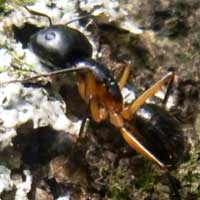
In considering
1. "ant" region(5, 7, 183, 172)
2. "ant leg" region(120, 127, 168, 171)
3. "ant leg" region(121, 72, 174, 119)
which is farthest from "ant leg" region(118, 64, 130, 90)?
"ant leg" region(120, 127, 168, 171)

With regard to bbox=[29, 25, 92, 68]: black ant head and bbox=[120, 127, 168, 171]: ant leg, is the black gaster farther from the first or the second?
bbox=[29, 25, 92, 68]: black ant head

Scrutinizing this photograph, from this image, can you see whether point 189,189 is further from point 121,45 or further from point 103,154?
point 121,45

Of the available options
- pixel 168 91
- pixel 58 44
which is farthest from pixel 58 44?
pixel 168 91

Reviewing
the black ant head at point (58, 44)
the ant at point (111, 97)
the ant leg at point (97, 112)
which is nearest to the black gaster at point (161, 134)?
the ant at point (111, 97)

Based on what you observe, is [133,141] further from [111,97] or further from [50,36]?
[50,36]

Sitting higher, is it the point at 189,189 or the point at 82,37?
the point at 82,37

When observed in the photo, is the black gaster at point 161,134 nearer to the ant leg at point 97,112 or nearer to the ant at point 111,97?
the ant at point 111,97

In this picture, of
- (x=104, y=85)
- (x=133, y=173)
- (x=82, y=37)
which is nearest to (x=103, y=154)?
(x=133, y=173)
